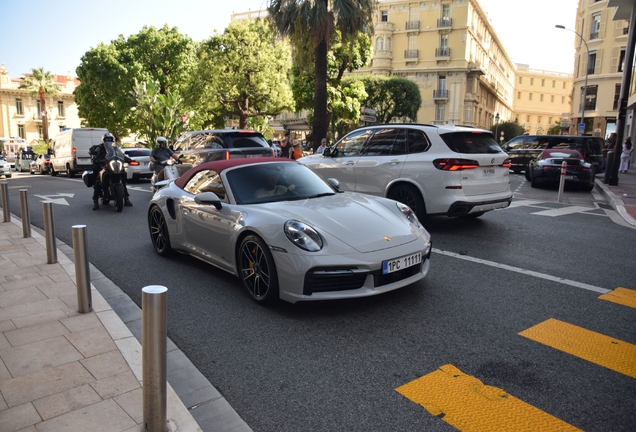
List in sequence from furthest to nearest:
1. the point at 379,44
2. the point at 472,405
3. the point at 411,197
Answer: the point at 379,44 → the point at 411,197 → the point at 472,405

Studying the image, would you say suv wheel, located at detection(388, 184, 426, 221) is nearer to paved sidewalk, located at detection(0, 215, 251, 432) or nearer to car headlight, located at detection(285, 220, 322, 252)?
car headlight, located at detection(285, 220, 322, 252)

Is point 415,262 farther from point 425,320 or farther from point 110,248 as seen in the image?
point 110,248

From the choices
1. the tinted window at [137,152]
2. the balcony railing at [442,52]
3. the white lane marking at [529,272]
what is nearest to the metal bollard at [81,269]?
the white lane marking at [529,272]

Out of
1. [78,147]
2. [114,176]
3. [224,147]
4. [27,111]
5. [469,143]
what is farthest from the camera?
[27,111]

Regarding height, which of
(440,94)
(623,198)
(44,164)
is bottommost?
(44,164)

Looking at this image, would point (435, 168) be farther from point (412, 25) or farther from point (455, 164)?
point (412, 25)

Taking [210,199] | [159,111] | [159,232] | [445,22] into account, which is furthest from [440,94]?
[210,199]

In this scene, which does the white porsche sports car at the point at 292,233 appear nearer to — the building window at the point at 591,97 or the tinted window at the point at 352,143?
the tinted window at the point at 352,143

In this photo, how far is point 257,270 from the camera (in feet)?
14.8

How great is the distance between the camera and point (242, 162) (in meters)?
5.59

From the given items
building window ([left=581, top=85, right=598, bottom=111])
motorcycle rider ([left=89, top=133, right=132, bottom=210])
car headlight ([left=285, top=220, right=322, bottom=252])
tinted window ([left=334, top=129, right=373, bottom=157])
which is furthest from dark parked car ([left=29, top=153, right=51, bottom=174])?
building window ([left=581, top=85, right=598, bottom=111])

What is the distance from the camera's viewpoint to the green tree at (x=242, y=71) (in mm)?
32906

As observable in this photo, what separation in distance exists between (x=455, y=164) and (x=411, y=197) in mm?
936

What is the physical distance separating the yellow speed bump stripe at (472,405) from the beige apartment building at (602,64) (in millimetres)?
47749
